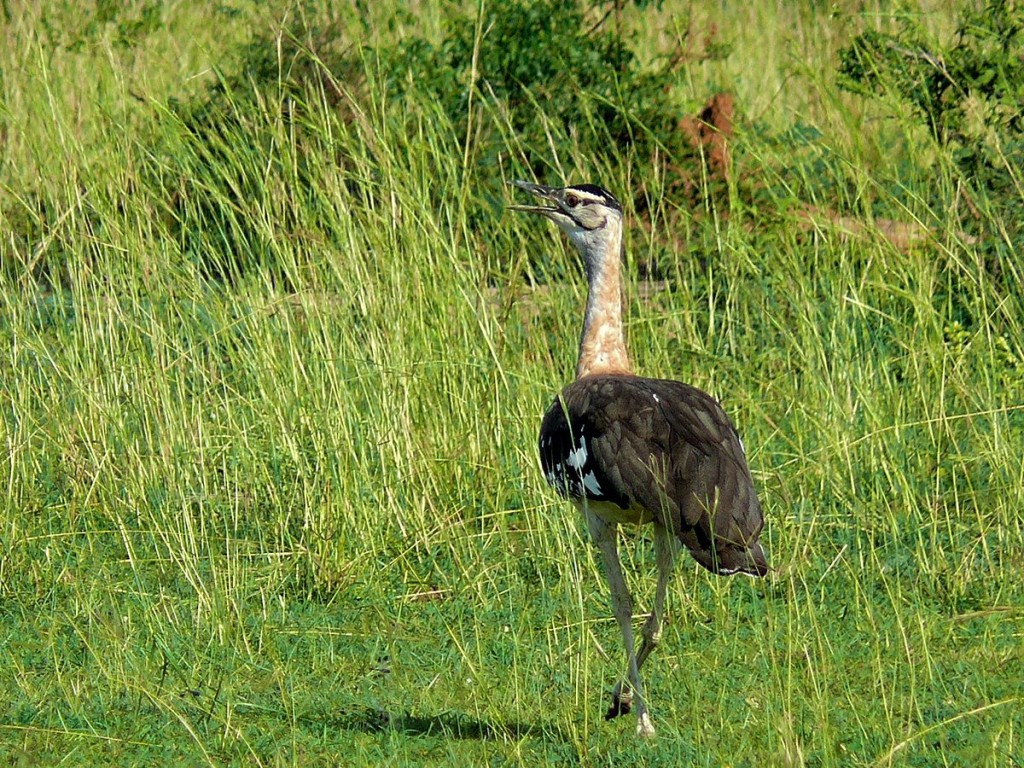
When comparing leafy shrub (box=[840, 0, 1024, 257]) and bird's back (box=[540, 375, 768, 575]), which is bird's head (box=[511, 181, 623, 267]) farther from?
leafy shrub (box=[840, 0, 1024, 257])

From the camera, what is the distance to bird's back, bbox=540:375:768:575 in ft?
13.6

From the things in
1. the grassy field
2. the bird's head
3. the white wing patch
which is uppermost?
the bird's head

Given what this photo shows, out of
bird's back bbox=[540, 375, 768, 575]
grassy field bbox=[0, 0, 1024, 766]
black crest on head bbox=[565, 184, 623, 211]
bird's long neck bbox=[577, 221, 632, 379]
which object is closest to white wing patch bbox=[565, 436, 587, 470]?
bird's back bbox=[540, 375, 768, 575]

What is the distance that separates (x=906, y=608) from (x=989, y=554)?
43cm

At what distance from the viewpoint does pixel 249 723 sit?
449 centimetres

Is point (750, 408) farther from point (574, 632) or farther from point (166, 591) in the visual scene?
point (166, 591)

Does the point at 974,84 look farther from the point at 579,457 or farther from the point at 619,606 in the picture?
the point at 619,606

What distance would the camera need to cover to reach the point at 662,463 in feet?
14.3

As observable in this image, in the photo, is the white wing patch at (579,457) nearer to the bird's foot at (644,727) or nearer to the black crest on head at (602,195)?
the bird's foot at (644,727)

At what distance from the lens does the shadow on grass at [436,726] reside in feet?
14.2

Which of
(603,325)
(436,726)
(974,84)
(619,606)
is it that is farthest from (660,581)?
(974,84)

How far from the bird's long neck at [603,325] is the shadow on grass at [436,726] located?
4.08 ft

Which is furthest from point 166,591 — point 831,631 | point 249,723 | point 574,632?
point 831,631

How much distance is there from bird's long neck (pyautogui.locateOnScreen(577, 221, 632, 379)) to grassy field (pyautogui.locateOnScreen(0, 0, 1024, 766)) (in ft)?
1.54
